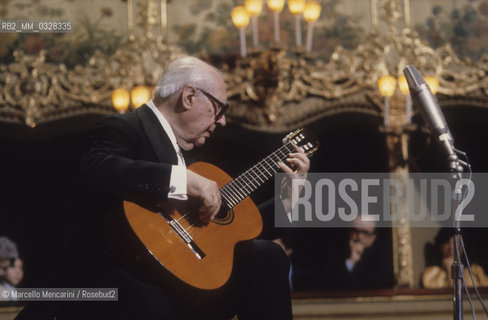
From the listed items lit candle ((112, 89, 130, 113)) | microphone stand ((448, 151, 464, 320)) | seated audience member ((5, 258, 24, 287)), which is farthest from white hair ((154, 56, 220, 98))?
seated audience member ((5, 258, 24, 287))

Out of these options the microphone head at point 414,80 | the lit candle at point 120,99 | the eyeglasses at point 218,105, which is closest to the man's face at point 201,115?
the eyeglasses at point 218,105

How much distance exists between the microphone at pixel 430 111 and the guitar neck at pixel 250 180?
552 millimetres

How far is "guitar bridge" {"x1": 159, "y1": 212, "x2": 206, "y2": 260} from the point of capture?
2.15 metres

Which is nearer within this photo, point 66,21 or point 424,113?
point 424,113

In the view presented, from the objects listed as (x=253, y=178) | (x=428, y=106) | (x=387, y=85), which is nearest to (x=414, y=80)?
(x=428, y=106)

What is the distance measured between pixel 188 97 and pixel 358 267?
4699 mm

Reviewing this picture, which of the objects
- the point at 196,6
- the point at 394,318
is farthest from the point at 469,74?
the point at 394,318

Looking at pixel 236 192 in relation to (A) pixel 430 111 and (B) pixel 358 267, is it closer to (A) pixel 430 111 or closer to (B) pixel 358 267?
(A) pixel 430 111

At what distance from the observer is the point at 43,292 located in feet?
6.99

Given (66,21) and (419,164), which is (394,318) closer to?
(419,164)

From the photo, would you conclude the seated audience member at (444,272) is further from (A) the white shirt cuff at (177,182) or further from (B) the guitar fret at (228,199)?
(A) the white shirt cuff at (177,182)

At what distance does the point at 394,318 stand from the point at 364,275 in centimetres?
332

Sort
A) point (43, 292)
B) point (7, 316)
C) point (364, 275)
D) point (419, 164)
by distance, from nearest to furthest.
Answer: point (43, 292) < point (7, 316) < point (364, 275) < point (419, 164)

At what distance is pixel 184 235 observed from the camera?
2.17 metres
